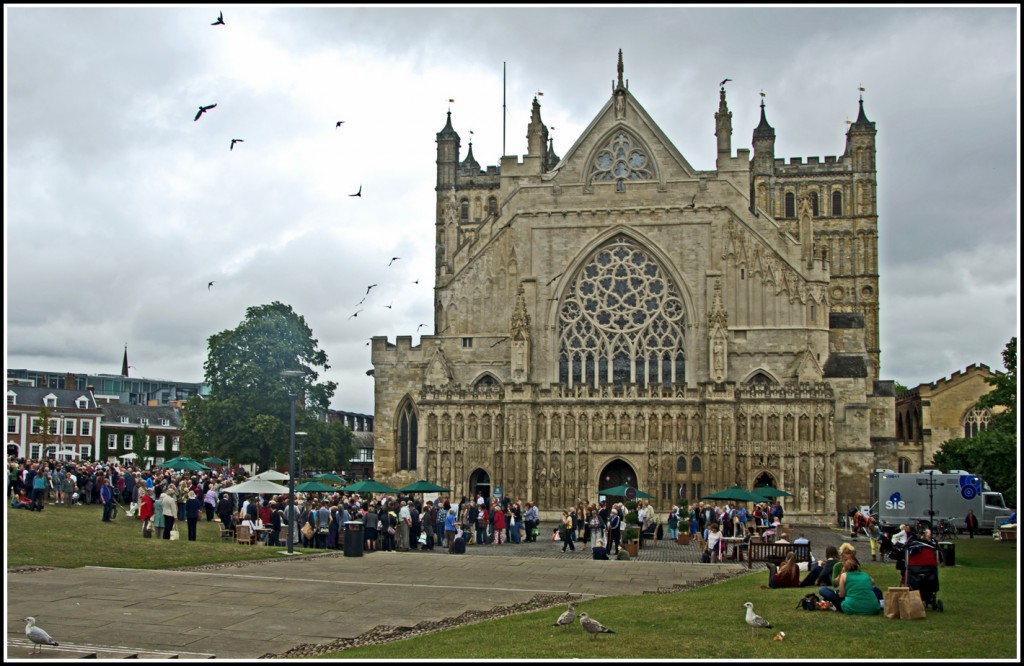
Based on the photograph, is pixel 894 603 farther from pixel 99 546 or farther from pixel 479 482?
pixel 479 482

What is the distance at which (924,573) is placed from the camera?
17.4 m

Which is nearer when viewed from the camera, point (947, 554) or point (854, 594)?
point (854, 594)

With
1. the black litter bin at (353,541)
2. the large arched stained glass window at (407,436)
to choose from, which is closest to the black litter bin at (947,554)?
the black litter bin at (353,541)

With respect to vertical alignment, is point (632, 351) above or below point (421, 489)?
above

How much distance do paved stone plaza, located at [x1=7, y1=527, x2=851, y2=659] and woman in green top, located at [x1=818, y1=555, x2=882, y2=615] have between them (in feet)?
16.5

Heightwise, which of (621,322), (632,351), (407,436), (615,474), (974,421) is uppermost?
(621,322)

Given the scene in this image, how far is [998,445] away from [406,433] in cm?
3119

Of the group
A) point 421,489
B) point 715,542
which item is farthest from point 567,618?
point 421,489

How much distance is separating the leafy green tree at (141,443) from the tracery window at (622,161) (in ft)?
205

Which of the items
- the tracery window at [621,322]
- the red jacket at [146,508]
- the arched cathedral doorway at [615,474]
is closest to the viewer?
the red jacket at [146,508]

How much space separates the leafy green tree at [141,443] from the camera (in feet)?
338

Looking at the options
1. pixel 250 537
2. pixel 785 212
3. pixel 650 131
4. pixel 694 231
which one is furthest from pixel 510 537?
pixel 785 212

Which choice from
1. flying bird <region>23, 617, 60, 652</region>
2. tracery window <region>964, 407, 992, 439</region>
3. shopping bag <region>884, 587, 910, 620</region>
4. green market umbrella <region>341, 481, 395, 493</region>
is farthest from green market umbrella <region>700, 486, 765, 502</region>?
tracery window <region>964, 407, 992, 439</region>

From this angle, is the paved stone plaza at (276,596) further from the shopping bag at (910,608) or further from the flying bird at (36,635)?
the shopping bag at (910,608)
